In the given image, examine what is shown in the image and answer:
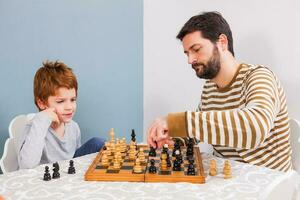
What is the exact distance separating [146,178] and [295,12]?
1363mm

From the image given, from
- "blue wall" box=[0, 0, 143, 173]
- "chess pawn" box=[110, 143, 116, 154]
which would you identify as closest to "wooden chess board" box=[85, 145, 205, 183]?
"chess pawn" box=[110, 143, 116, 154]

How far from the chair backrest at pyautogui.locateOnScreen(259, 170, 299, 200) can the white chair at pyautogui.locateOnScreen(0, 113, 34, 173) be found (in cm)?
125

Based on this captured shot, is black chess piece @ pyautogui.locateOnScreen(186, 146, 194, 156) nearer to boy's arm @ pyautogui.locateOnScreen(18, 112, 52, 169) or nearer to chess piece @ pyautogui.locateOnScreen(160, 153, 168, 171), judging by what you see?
chess piece @ pyautogui.locateOnScreen(160, 153, 168, 171)

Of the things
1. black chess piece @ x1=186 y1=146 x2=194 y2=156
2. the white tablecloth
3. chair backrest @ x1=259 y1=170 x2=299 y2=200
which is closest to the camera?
chair backrest @ x1=259 y1=170 x2=299 y2=200

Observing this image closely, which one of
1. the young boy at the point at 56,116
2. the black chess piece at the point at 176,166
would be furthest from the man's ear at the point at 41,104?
the black chess piece at the point at 176,166

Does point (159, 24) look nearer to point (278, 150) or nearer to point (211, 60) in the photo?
point (211, 60)

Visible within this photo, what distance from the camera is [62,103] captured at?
1.75 m

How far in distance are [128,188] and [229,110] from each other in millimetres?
444

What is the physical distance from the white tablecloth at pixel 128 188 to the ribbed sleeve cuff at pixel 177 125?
16cm

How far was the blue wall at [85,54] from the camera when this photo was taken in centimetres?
201

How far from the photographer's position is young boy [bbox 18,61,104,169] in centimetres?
162

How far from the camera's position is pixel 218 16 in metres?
1.67

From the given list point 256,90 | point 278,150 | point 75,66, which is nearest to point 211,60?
point 256,90

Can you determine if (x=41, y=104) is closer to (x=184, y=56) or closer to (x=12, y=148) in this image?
(x=12, y=148)
